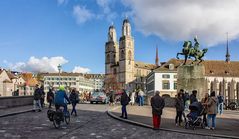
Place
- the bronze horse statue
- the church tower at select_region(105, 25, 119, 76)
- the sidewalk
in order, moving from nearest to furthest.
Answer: the sidewalk < the bronze horse statue < the church tower at select_region(105, 25, 119, 76)

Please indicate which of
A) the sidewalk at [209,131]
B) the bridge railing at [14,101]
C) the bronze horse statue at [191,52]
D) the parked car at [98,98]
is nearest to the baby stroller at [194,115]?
the sidewalk at [209,131]

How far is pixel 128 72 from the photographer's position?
180000 millimetres

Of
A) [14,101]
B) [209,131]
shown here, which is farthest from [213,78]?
[209,131]

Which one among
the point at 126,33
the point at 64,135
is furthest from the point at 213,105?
the point at 126,33

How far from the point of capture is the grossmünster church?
179250 mm

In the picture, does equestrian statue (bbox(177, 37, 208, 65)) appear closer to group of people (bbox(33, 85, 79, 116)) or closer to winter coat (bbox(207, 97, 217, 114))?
group of people (bbox(33, 85, 79, 116))

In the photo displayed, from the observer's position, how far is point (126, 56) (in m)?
180

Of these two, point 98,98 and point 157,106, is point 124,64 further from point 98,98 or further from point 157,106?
point 157,106

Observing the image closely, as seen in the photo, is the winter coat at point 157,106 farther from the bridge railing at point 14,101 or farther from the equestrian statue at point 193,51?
the equestrian statue at point 193,51

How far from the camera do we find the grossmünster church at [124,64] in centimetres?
17925

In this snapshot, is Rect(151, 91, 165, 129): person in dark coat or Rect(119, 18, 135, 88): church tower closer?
Rect(151, 91, 165, 129): person in dark coat

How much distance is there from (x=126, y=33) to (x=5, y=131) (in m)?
172

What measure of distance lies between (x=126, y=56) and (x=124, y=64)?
3.80 metres

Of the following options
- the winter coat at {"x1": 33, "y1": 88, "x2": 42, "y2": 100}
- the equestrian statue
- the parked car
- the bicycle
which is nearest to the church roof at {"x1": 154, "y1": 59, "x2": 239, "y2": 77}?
the parked car
